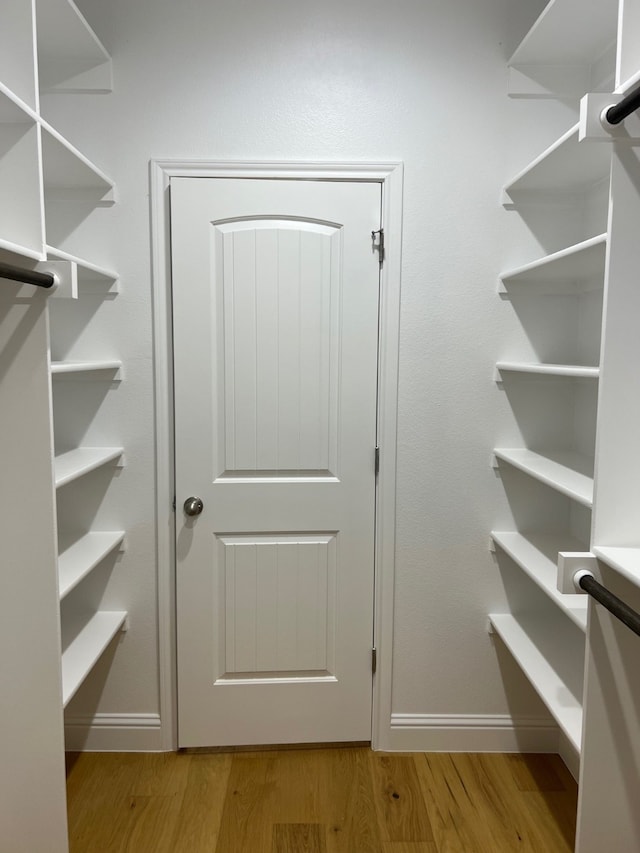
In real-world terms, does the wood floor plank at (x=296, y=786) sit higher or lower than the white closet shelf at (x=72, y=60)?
lower

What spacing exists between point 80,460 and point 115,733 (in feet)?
3.47

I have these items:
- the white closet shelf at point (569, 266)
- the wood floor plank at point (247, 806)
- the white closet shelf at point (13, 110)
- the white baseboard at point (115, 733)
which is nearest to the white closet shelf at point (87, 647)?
the white baseboard at point (115, 733)

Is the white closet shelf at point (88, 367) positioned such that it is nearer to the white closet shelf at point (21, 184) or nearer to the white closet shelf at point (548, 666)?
the white closet shelf at point (21, 184)

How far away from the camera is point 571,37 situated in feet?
6.71

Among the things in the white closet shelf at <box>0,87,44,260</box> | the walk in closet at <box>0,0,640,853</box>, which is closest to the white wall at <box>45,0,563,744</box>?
the walk in closet at <box>0,0,640,853</box>

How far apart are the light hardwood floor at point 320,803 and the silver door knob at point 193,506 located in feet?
2.98

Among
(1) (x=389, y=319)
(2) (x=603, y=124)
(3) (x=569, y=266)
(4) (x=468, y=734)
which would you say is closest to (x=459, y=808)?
(4) (x=468, y=734)

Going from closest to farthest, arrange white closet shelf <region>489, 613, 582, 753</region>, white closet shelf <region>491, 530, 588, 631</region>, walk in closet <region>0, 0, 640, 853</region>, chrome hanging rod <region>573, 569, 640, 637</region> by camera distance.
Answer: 1. chrome hanging rod <region>573, 569, 640, 637</region>
2. white closet shelf <region>489, 613, 582, 753</region>
3. white closet shelf <region>491, 530, 588, 631</region>
4. walk in closet <region>0, 0, 640, 853</region>

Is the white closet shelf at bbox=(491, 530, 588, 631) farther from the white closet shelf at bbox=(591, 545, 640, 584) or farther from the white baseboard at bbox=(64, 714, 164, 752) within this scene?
the white baseboard at bbox=(64, 714, 164, 752)

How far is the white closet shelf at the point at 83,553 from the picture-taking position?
6.38 feet

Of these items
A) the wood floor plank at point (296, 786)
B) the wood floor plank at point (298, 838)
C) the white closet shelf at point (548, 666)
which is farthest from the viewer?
the wood floor plank at point (296, 786)

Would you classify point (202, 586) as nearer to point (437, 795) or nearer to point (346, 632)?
point (346, 632)

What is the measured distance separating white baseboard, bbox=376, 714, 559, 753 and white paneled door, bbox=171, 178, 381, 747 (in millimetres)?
136

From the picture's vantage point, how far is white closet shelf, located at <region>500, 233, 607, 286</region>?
164 centimetres
